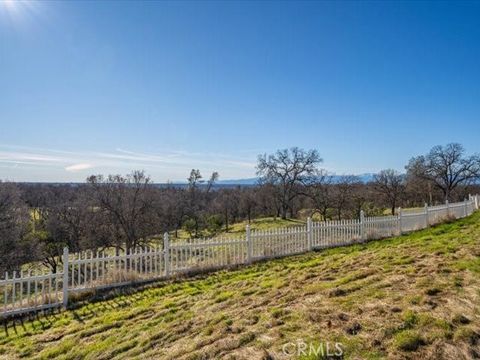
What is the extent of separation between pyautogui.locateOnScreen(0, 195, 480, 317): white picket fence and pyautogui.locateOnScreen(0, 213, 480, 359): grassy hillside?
2.76 ft

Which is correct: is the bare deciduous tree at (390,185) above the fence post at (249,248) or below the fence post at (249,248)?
above

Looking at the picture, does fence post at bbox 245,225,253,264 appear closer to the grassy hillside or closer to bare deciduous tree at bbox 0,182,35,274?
the grassy hillside

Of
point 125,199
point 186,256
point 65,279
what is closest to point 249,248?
point 186,256

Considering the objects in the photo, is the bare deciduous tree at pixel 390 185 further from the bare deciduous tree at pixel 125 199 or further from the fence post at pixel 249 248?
A: the fence post at pixel 249 248

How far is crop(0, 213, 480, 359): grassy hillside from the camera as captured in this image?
3.68 m

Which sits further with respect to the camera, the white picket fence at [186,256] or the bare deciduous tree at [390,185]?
the bare deciduous tree at [390,185]

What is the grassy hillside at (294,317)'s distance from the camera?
3.68 metres

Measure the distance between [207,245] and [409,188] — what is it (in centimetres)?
4011

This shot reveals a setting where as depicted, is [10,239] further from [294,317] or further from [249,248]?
[294,317]

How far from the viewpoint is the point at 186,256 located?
9586 millimetres

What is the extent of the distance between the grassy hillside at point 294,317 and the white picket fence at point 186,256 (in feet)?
2.76

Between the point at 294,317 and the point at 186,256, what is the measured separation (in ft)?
18.4

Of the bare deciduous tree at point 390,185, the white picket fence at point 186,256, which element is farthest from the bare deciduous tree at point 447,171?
the white picket fence at point 186,256

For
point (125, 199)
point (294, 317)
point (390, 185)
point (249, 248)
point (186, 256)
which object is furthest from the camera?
point (390, 185)
